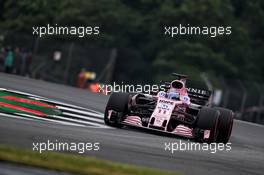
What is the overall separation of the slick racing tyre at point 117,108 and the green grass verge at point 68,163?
5.87 meters

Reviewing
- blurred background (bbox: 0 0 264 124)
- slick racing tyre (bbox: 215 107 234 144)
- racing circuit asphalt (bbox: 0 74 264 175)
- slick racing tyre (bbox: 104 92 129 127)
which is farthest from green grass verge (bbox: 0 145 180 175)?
blurred background (bbox: 0 0 264 124)

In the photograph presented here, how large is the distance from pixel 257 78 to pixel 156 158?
42290mm

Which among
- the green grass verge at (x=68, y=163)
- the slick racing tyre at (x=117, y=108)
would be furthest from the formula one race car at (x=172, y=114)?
the green grass verge at (x=68, y=163)

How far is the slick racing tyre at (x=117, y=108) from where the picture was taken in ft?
56.0

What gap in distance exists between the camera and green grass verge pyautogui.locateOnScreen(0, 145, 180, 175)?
10.3 m

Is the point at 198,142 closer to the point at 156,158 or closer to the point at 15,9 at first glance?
the point at 156,158

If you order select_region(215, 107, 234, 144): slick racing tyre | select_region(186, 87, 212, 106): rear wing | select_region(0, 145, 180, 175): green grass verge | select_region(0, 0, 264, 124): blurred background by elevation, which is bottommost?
select_region(0, 145, 180, 175): green grass verge

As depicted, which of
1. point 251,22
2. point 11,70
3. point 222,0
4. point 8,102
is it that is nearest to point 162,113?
point 8,102

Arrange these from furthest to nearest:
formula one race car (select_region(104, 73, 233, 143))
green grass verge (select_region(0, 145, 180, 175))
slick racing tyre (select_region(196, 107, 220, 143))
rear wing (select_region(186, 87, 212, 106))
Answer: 1. rear wing (select_region(186, 87, 212, 106))
2. formula one race car (select_region(104, 73, 233, 143))
3. slick racing tyre (select_region(196, 107, 220, 143))
4. green grass verge (select_region(0, 145, 180, 175))

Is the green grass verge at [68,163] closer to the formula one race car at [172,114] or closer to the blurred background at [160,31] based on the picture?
the formula one race car at [172,114]

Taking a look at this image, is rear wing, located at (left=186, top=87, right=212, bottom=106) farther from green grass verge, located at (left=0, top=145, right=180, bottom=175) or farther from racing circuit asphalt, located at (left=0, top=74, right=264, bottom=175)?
green grass verge, located at (left=0, top=145, right=180, bottom=175)

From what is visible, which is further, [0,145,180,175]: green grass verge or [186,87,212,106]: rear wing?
[186,87,212,106]: rear wing

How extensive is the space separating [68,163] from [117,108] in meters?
6.45

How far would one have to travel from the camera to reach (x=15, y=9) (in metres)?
53.3
